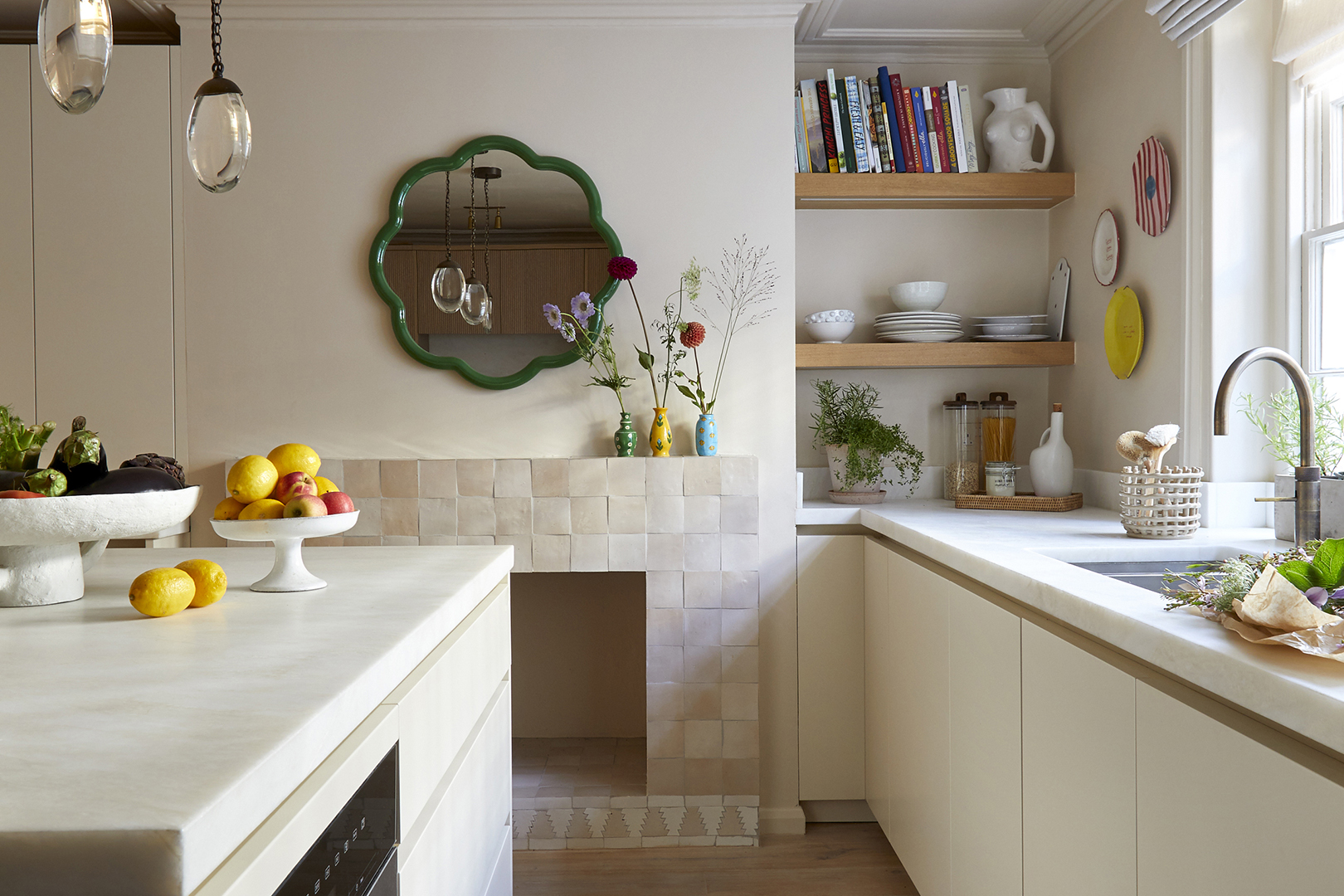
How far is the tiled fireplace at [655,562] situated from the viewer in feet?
8.59

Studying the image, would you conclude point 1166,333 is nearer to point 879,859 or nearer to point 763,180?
point 763,180

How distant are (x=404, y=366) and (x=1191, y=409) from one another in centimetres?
213

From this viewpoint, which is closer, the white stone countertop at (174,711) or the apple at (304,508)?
the white stone countertop at (174,711)

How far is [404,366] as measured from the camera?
8.84 feet

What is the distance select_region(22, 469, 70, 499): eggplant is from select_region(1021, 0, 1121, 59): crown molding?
2908mm

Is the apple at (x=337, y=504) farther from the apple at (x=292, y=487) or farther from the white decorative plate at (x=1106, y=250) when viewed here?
the white decorative plate at (x=1106, y=250)

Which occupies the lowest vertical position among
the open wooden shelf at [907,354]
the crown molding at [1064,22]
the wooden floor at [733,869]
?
the wooden floor at [733,869]

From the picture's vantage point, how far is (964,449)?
3043 mm

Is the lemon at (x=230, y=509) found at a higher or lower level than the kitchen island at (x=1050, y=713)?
higher

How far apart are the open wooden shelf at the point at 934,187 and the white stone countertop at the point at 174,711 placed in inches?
76.6

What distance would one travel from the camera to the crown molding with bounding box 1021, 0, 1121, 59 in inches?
110

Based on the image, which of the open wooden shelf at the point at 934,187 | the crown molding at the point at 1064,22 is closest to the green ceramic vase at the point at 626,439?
the open wooden shelf at the point at 934,187

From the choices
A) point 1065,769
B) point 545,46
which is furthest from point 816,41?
point 1065,769

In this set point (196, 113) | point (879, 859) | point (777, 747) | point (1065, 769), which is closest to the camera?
point (196, 113)
